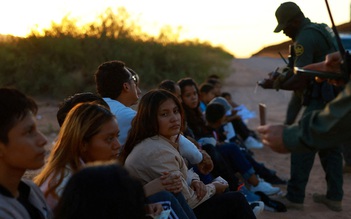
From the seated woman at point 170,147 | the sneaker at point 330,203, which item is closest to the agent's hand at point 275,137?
the seated woman at point 170,147

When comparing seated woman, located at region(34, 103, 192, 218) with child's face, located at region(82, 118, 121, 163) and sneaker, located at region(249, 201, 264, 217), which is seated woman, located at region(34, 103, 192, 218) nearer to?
child's face, located at region(82, 118, 121, 163)

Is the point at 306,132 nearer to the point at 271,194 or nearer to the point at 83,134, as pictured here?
the point at 83,134

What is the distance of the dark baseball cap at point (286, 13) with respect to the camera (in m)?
6.00

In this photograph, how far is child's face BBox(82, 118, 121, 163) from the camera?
11.3 ft

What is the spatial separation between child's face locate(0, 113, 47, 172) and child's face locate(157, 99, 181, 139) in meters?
1.63

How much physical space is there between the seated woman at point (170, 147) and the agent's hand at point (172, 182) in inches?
7.2

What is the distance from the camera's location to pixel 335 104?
2900 mm

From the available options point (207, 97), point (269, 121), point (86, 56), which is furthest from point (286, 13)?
point (86, 56)

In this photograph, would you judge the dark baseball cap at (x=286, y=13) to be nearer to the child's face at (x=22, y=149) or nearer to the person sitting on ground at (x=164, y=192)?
the person sitting on ground at (x=164, y=192)

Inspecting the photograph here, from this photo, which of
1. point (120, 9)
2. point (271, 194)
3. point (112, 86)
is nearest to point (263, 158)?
point (271, 194)

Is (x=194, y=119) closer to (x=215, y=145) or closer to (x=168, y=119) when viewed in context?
(x=215, y=145)

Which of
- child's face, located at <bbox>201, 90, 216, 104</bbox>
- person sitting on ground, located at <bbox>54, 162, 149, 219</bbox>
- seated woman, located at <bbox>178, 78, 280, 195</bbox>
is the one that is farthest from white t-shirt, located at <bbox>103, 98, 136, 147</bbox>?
child's face, located at <bbox>201, 90, 216, 104</bbox>

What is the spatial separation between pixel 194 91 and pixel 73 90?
11623mm

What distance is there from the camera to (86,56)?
1964 centimetres
